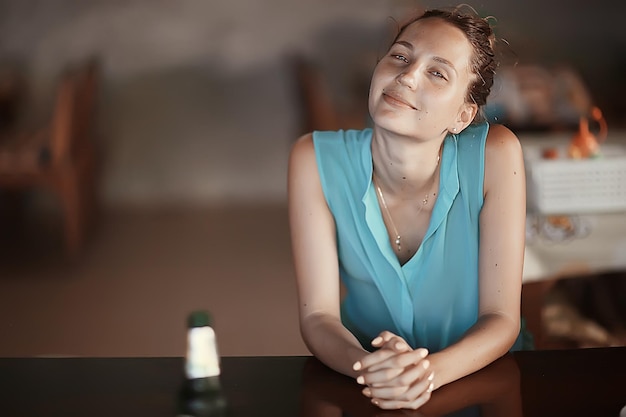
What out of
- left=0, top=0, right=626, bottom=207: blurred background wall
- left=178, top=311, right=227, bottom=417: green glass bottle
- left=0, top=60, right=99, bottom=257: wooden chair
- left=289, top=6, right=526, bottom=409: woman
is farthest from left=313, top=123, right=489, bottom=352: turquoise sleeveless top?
left=0, top=0, right=626, bottom=207: blurred background wall

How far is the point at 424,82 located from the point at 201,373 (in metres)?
0.58

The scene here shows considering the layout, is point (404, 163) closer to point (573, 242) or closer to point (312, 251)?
point (312, 251)

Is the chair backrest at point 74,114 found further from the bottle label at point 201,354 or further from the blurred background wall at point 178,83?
the bottle label at point 201,354

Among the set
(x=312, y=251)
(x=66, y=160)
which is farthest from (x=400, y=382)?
(x=66, y=160)

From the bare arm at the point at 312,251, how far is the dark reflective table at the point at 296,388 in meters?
0.12

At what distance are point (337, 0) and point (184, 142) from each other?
1.31m

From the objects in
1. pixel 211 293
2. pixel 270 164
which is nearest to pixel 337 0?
pixel 270 164

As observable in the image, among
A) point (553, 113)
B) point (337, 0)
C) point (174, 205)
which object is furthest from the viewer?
point (337, 0)

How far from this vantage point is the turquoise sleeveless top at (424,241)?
148 cm

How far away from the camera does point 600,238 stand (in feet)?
10.6

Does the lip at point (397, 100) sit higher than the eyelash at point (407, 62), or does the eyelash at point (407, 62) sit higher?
the eyelash at point (407, 62)

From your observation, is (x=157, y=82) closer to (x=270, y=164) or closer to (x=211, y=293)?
(x=270, y=164)

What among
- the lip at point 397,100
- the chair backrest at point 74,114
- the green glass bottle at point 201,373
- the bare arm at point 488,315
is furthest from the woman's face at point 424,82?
the chair backrest at point 74,114

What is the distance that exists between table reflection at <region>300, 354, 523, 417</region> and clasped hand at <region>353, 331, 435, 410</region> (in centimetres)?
1
